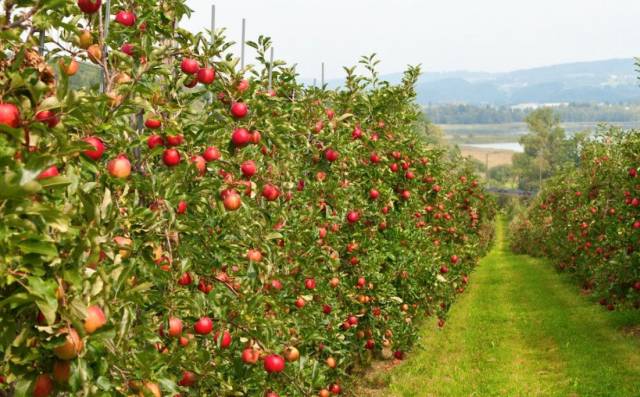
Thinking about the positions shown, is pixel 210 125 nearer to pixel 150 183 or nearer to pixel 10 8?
pixel 150 183

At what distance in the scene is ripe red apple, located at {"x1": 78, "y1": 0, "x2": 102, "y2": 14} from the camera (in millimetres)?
3391

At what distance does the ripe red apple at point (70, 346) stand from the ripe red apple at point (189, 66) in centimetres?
231

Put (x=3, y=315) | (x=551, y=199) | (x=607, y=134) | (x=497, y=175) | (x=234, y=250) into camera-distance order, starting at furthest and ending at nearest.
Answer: (x=497, y=175) < (x=551, y=199) < (x=607, y=134) < (x=234, y=250) < (x=3, y=315)

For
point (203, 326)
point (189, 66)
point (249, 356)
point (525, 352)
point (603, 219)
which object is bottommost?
point (525, 352)

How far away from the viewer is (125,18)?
3.80m

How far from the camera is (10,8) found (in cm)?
236

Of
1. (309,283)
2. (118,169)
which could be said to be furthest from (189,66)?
(309,283)

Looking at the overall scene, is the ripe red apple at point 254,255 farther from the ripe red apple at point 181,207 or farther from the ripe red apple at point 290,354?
the ripe red apple at point 181,207

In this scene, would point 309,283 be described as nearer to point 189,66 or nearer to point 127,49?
point 189,66

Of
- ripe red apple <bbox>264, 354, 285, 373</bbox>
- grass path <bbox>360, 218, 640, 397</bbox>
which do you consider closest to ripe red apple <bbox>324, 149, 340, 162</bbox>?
ripe red apple <bbox>264, 354, 285, 373</bbox>

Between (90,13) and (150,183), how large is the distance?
1012 millimetres

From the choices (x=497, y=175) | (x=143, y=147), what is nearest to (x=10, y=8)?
(x=143, y=147)

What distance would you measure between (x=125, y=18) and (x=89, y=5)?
404 mm

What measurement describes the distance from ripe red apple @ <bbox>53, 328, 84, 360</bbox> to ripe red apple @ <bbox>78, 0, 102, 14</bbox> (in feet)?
6.79
